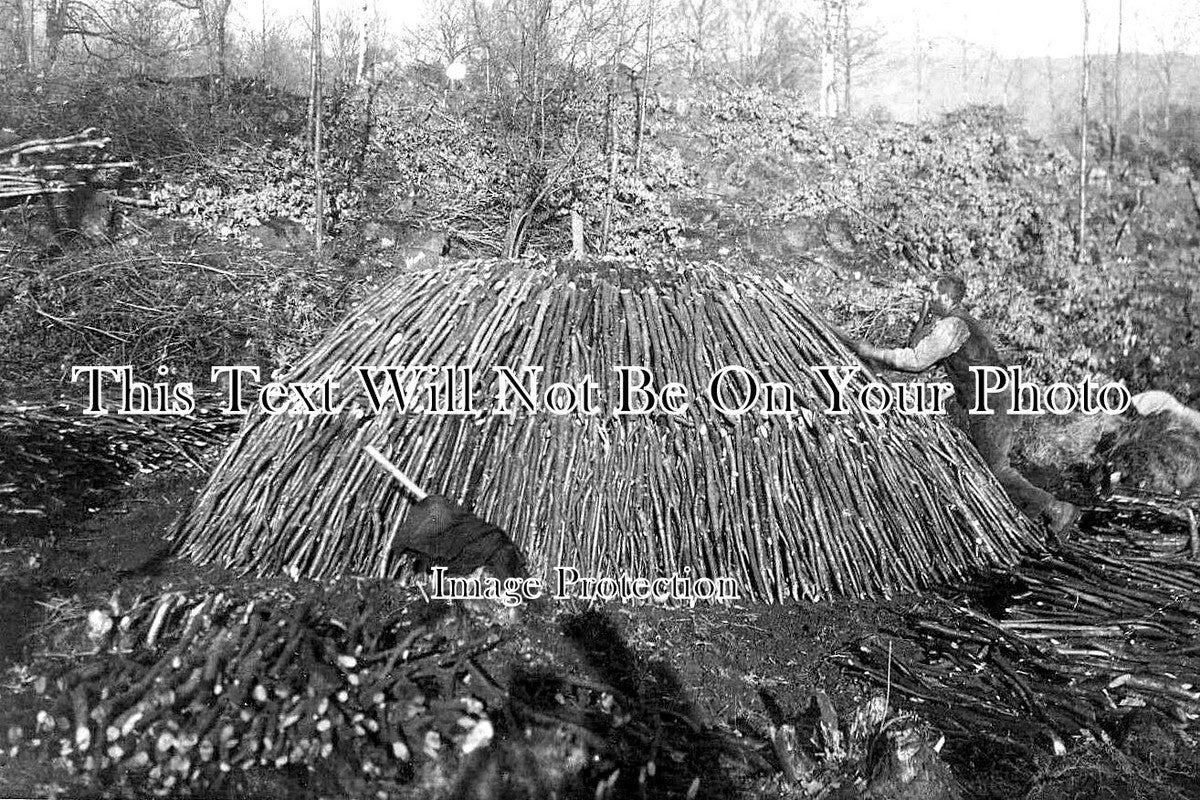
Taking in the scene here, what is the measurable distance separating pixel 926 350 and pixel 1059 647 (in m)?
1.71

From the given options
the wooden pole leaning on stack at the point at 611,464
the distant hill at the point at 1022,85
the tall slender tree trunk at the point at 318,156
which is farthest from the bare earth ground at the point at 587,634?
the distant hill at the point at 1022,85

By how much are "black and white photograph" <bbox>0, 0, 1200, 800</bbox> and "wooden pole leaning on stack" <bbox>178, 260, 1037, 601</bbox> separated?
18 mm

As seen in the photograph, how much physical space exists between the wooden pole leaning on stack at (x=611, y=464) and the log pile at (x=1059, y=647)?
271mm

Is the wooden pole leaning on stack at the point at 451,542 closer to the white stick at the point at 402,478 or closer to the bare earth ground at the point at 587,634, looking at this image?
the white stick at the point at 402,478

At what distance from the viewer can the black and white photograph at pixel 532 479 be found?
2.84 m

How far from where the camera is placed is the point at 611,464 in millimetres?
3748

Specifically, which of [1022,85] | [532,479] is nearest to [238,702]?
[532,479]

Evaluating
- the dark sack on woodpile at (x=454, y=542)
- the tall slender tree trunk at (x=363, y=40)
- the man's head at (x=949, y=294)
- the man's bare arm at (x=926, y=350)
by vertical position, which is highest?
the tall slender tree trunk at (x=363, y=40)

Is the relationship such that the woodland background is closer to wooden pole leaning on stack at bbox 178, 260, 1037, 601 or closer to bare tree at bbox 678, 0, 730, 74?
bare tree at bbox 678, 0, 730, 74

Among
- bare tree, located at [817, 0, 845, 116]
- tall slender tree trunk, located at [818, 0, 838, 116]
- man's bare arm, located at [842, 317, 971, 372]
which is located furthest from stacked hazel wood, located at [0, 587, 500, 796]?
tall slender tree trunk, located at [818, 0, 838, 116]

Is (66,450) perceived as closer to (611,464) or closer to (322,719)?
(322,719)

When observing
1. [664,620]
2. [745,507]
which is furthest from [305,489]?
[745,507]

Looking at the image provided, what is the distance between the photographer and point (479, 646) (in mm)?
3191

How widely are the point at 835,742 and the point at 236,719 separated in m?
1.87
